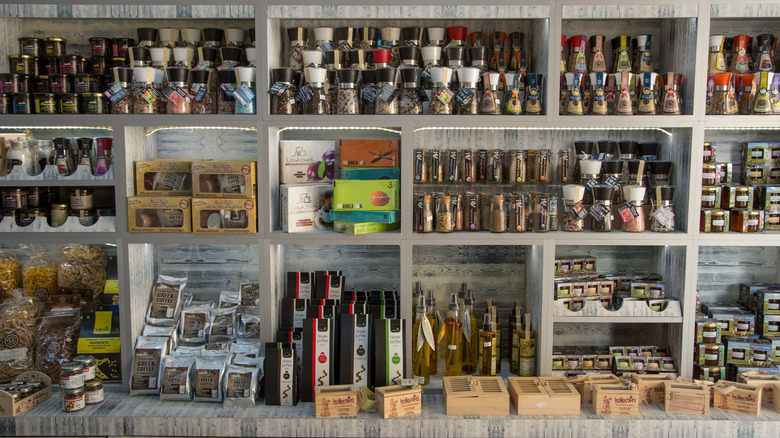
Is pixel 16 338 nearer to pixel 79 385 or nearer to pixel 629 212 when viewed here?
pixel 79 385

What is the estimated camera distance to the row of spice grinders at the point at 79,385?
8.86ft

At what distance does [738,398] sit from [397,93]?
2041 millimetres

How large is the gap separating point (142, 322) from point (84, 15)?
146 centimetres

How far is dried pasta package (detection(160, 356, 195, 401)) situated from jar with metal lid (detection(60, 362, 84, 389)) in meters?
0.34

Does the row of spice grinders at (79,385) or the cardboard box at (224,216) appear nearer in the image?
the row of spice grinders at (79,385)

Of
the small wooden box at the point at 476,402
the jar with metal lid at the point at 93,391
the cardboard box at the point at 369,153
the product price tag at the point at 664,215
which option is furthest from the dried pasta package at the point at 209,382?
the product price tag at the point at 664,215

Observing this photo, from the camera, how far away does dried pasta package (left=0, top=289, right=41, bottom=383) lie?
2.91 m

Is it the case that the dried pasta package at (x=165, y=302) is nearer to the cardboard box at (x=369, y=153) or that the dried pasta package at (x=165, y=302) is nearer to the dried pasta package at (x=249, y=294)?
the dried pasta package at (x=249, y=294)

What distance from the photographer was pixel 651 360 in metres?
3.04

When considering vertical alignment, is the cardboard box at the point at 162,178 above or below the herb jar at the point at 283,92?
below

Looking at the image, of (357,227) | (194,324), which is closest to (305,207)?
(357,227)

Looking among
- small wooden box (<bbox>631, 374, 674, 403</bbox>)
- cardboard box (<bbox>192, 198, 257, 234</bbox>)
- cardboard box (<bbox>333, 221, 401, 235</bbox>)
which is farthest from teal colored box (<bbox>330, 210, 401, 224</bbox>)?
small wooden box (<bbox>631, 374, 674, 403</bbox>)

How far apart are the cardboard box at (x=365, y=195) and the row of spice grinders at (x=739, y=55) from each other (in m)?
1.67

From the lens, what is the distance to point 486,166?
3098 mm
